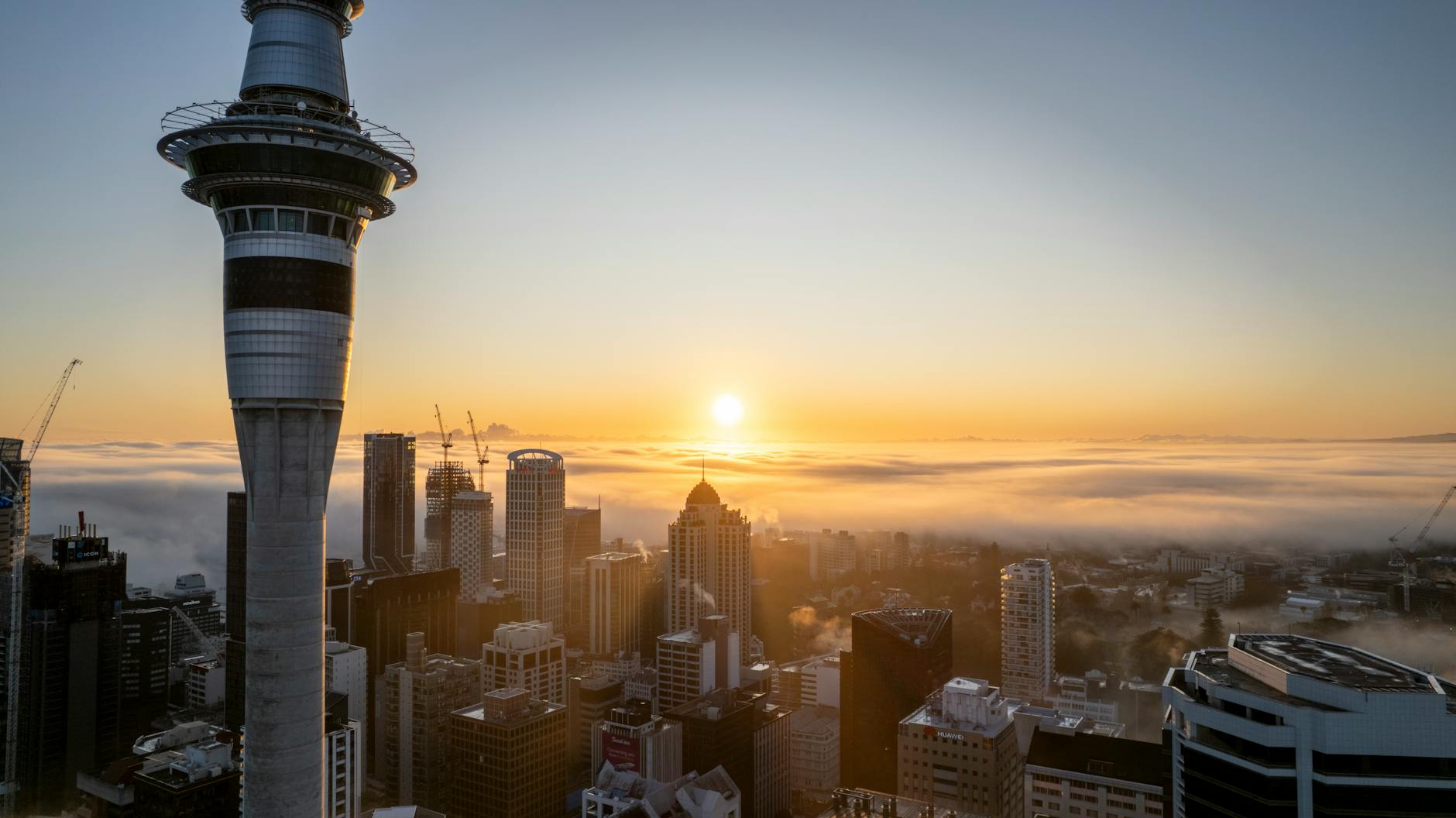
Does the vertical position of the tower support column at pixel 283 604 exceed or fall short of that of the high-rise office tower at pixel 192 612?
it exceeds it

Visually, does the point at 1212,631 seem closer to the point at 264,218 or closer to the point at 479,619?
the point at 479,619

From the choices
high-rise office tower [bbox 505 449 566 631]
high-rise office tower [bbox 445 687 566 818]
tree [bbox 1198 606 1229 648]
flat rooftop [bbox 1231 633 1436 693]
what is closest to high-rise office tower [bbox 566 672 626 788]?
high-rise office tower [bbox 445 687 566 818]

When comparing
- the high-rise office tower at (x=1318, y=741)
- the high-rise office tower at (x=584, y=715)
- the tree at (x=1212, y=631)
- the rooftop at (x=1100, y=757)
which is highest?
the high-rise office tower at (x=1318, y=741)

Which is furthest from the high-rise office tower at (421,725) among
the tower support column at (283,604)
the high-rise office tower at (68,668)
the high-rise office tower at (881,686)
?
the tower support column at (283,604)

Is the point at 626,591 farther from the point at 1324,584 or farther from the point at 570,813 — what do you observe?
the point at 1324,584

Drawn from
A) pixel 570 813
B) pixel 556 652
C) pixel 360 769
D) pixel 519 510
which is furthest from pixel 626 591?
pixel 360 769

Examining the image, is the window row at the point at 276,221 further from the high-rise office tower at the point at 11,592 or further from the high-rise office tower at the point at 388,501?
the high-rise office tower at the point at 388,501
